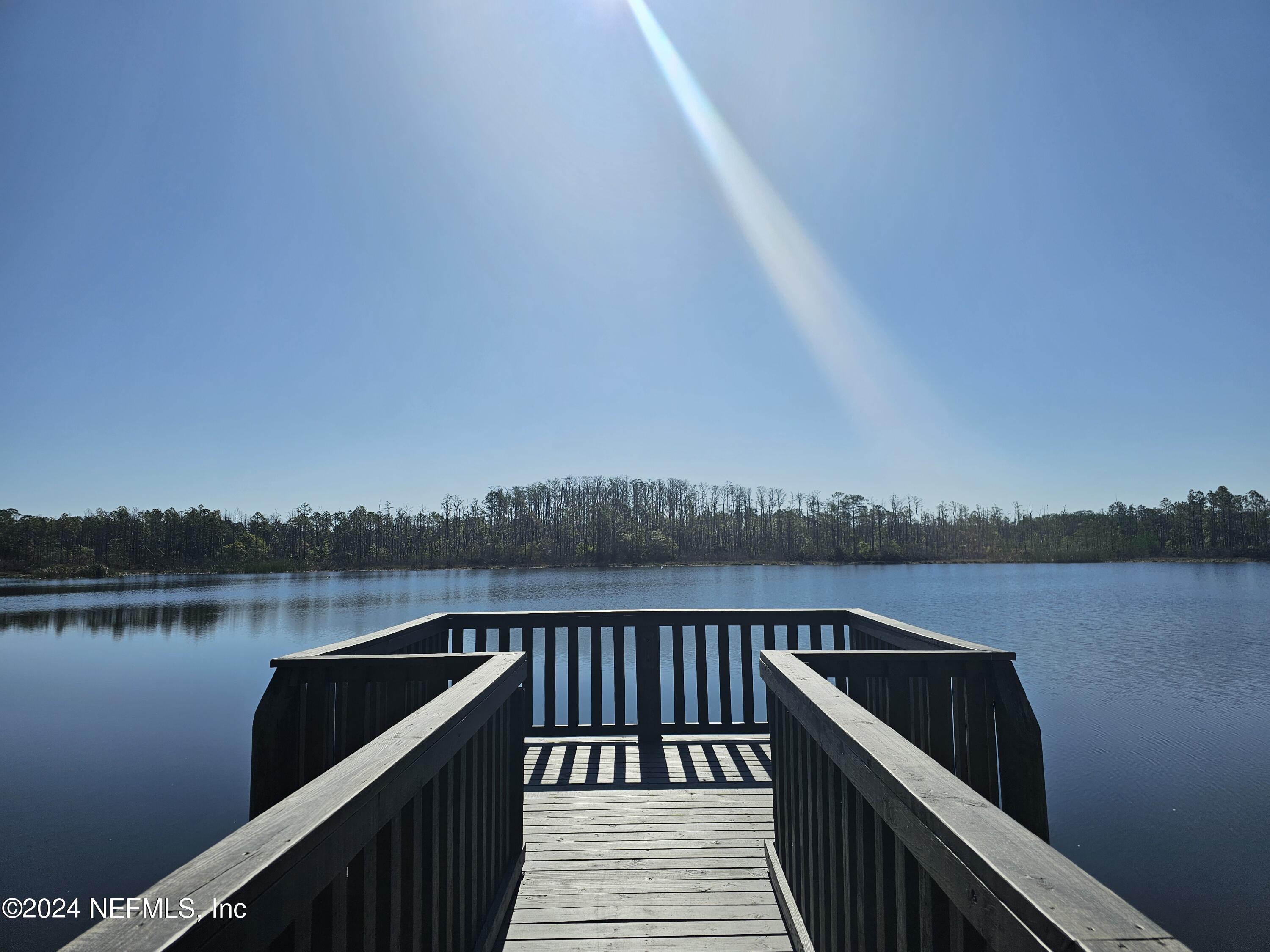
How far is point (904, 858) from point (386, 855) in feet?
3.39

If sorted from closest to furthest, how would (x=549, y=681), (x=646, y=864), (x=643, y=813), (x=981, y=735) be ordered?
1. (x=981, y=735)
2. (x=646, y=864)
3. (x=643, y=813)
4. (x=549, y=681)

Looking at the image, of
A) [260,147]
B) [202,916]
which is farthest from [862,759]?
[260,147]

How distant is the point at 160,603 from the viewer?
93.8ft

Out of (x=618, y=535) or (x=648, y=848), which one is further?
(x=618, y=535)

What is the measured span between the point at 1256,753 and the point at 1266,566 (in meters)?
68.4

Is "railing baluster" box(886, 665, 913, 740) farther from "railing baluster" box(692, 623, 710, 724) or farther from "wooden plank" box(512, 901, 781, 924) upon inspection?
"railing baluster" box(692, 623, 710, 724)

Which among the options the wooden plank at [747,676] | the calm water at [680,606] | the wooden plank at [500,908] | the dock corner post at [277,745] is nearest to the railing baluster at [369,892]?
the wooden plank at [500,908]

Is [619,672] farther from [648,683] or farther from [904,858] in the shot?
[904,858]

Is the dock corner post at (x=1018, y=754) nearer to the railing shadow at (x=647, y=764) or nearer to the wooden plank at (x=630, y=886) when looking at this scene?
the wooden plank at (x=630, y=886)

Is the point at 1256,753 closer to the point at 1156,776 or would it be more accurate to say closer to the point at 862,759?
the point at 1156,776

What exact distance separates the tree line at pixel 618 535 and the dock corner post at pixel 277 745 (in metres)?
57.0

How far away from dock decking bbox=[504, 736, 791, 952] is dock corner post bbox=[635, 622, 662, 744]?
104 millimetres

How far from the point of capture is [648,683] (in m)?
4.50

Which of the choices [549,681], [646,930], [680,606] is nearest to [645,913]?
[646,930]
